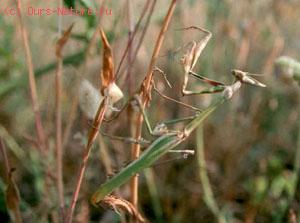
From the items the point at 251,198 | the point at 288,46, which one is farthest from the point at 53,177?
the point at 288,46

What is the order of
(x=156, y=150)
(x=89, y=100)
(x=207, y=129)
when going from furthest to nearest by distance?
(x=207, y=129) < (x=89, y=100) < (x=156, y=150)

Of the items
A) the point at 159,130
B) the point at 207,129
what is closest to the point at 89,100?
the point at 159,130

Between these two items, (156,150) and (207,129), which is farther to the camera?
(207,129)

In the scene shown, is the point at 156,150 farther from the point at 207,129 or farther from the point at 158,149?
the point at 207,129

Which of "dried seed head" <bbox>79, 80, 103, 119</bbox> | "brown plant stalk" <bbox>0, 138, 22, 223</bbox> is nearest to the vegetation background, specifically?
"brown plant stalk" <bbox>0, 138, 22, 223</bbox>

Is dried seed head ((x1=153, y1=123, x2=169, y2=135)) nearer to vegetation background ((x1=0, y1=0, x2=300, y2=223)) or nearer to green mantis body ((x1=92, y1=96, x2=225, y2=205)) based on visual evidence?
green mantis body ((x1=92, y1=96, x2=225, y2=205))

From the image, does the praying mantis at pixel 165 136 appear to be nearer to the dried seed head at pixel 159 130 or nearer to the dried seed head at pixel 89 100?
the dried seed head at pixel 159 130

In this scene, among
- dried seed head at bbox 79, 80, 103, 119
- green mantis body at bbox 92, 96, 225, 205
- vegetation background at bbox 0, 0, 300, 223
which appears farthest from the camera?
vegetation background at bbox 0, 0, 300, 223

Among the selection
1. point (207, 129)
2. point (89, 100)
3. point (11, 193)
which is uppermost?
point (89, 100)

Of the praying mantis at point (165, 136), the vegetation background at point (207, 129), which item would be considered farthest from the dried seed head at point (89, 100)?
the vegetation background at point (207, 129)
